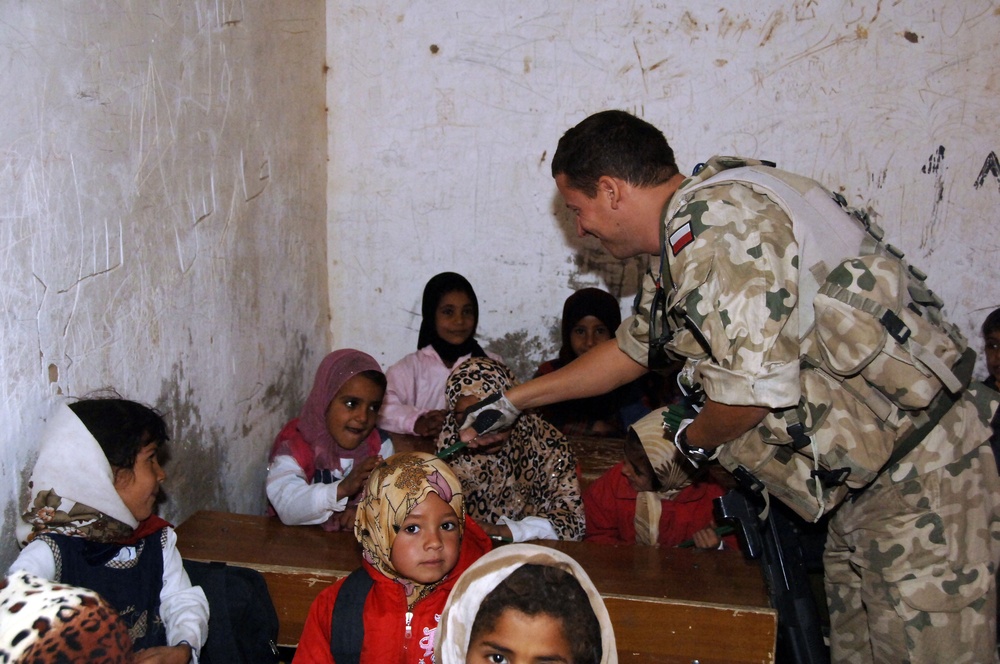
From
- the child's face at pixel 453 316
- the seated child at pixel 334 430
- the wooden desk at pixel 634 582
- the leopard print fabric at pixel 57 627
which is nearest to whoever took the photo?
the leopard print fabric at pixel 57 627

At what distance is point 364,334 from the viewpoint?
4910 millimetres

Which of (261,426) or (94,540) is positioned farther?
(261,426)

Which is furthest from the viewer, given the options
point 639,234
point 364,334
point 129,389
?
point 364,334

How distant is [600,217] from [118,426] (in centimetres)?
129

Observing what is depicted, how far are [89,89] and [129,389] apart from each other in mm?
853

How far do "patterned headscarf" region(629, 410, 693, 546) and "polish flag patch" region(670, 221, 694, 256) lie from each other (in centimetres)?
113

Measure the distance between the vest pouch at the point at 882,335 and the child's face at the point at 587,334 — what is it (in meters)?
2.30

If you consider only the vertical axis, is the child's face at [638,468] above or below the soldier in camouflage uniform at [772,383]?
below

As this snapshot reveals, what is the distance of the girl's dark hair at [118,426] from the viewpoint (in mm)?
2158

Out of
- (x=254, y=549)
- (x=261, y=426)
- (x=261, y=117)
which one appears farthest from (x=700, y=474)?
(x=261, y=117)

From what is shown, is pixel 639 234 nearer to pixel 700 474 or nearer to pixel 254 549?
pixel 700 474

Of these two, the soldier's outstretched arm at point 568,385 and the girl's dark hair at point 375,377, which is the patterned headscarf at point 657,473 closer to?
the soldier's outstretched arm at point 568,385

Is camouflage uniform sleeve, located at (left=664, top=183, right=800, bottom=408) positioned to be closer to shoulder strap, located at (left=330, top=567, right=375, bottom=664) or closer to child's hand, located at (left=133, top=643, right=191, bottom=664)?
shoulder strap, located at (left=330, top=567, right=375, bottom=664)

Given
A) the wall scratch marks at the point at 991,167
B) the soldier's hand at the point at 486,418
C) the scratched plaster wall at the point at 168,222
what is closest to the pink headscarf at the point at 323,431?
the scratched plaster wall at the point at 168,222
